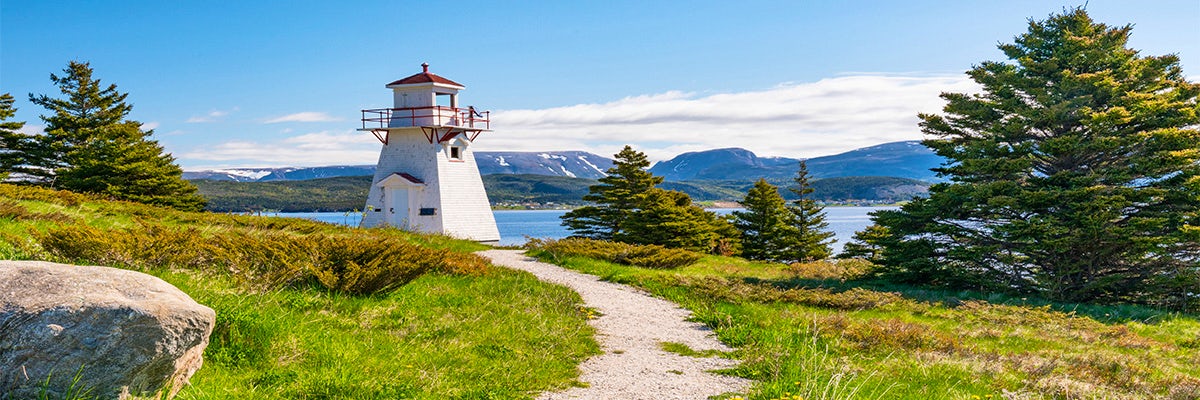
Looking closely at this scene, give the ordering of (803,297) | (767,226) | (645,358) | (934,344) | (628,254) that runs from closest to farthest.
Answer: (645,358) < (934,344) < (803,297) < (628,254) < (767,226)

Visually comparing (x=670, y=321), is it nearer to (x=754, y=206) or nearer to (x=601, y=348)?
(x=601, y=348)

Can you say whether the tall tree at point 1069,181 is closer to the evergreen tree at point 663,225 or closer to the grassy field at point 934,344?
the grassy field at point 934,344

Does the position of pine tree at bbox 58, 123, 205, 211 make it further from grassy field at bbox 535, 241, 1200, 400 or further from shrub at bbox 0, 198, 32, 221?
grassy field at bbox 535, 241, 1200, 400

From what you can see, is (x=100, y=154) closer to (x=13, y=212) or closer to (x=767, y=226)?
(x=13, y=212)

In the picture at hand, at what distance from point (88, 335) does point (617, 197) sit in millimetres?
30880

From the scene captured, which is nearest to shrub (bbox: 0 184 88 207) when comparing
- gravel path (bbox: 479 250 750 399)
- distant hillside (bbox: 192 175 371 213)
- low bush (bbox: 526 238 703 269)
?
low bush (bbox: 526 238 703 269)

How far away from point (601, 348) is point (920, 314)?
7324mm

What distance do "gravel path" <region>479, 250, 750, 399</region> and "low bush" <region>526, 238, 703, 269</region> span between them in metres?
5.56

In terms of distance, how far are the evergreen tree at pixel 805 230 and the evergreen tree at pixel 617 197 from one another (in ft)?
30.0

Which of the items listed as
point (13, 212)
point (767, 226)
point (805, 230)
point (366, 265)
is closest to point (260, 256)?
point (366, 265)

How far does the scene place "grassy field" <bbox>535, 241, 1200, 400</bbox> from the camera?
6.88m

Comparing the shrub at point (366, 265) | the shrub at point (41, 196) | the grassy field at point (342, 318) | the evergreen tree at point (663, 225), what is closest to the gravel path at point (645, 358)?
the grassy field at point (342, 318)

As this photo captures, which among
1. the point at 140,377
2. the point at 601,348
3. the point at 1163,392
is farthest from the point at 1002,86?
the point at 140,377

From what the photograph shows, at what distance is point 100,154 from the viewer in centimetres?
3019
